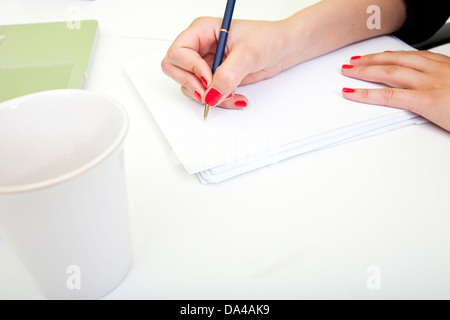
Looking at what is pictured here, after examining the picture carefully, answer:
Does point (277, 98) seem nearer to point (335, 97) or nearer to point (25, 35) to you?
point (335, 97)

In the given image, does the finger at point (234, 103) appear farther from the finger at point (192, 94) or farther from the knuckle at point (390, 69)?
the knuckle at point (390, 69)

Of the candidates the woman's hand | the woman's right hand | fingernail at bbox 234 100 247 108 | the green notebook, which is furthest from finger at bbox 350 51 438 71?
the green notebook

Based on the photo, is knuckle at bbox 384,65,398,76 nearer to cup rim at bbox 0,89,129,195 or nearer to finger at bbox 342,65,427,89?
finger at bbox 342,65,427,89

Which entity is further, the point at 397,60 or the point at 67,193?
the point at 397,60

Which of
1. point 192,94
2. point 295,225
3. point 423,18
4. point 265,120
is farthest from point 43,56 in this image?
point 423,18

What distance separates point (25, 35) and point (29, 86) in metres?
0.19

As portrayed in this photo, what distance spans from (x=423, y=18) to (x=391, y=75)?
11.0 inches

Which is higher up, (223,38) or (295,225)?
(223,38)

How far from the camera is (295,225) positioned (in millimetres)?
445

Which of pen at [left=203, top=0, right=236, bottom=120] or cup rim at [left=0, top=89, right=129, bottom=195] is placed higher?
cup rim at [left=0, top=89, right=129, bottom=195]

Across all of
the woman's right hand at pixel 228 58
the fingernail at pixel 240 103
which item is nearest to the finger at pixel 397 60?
the woman's right hand at pixel 228 58

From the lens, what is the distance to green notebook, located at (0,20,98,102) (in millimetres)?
610

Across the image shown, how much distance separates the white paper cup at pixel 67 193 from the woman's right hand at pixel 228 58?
241 millimetres

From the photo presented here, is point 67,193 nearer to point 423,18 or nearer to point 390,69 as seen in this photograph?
point 390,69
